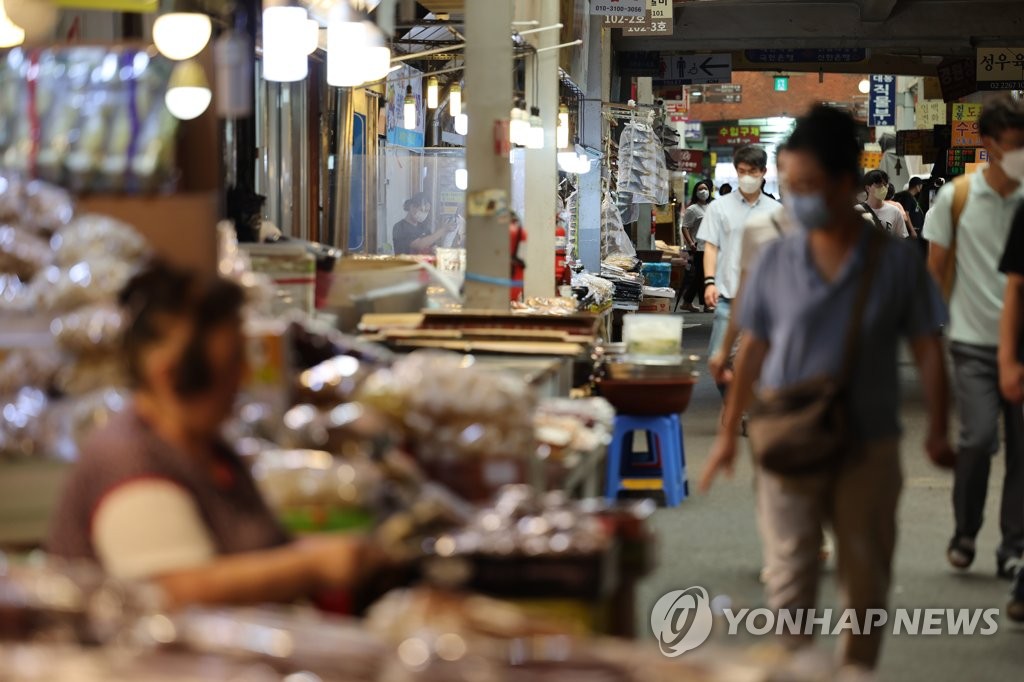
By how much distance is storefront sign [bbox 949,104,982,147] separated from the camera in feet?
90.4

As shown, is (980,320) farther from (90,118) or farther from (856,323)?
(90,118)

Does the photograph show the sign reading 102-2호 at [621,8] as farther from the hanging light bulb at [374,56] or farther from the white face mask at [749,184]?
the hanging light bulb at [374,56]

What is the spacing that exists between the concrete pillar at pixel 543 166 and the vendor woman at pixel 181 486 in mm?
10288

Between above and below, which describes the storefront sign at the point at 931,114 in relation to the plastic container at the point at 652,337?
above

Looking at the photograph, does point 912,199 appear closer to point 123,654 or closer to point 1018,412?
point 1018,412

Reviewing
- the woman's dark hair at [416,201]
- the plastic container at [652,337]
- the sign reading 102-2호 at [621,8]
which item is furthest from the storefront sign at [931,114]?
the plastic container at [652,337]

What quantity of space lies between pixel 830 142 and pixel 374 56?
14.6 ft

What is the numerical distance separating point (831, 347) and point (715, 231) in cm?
636

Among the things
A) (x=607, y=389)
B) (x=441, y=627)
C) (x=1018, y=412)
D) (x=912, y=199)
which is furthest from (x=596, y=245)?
(x=441, y=627)

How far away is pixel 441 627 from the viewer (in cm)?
243

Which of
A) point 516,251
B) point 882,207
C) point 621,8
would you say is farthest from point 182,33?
point 621,8

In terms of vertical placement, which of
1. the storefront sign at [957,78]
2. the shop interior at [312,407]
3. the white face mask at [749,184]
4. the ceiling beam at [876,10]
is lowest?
the shop interior at [312,407]

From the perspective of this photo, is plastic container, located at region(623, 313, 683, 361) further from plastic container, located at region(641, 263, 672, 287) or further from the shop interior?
plastic container, located at region(641, 263, 672, 287)

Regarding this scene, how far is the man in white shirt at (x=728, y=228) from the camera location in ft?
34.5
